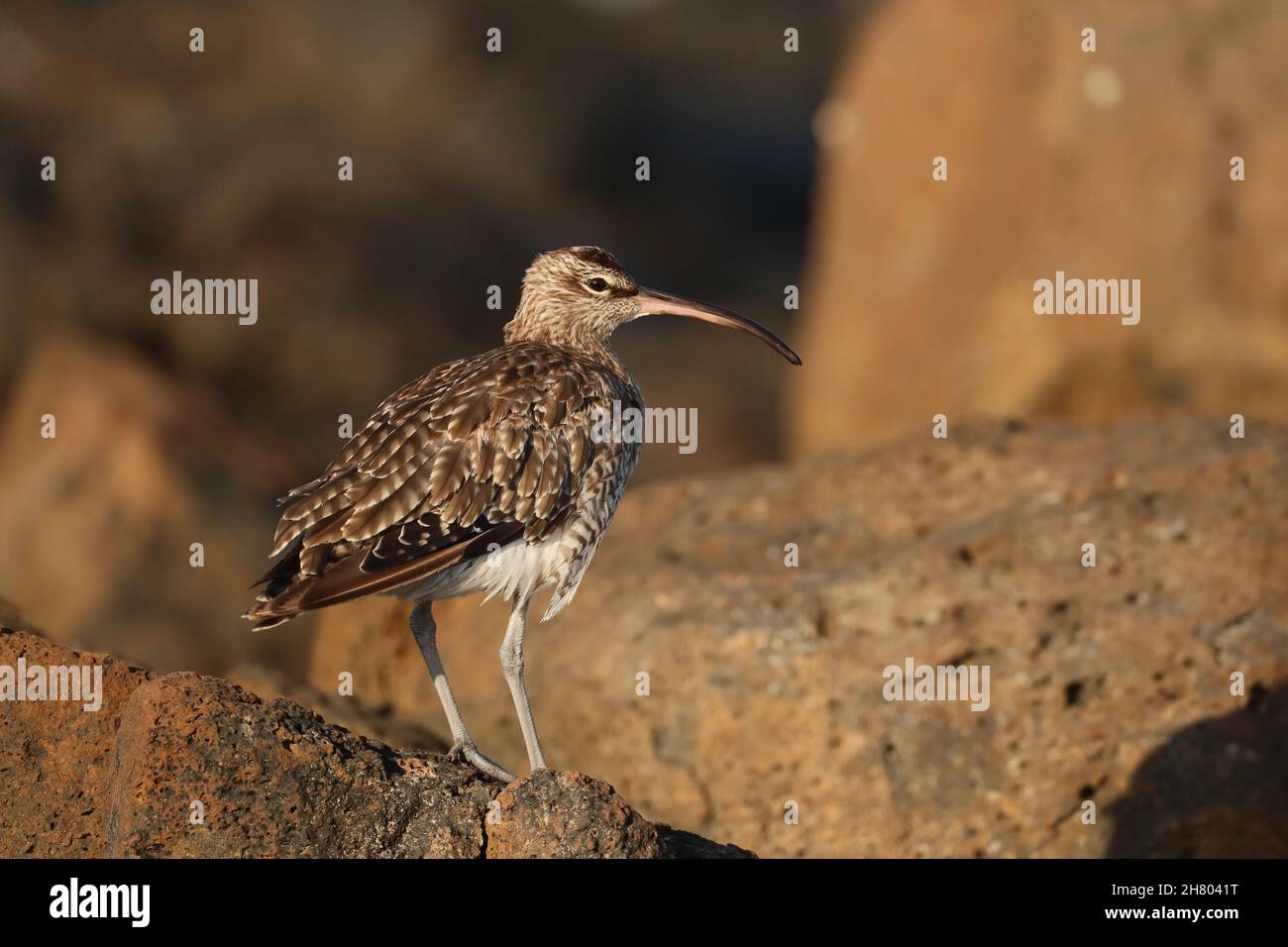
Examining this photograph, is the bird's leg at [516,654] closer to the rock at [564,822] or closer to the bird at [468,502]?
the bird at [468,502]

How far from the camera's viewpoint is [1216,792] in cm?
1177

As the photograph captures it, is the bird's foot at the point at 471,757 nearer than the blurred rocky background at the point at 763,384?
Yes

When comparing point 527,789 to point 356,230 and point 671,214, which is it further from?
point 671,214

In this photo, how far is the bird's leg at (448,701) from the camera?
394 inches

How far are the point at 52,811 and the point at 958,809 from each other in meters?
5.90

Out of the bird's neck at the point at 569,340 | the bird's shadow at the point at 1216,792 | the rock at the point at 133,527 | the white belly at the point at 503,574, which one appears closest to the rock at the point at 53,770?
the white belly at the point at 503,574

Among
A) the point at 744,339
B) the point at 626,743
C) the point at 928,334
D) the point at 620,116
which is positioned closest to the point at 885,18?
the point at 928,334

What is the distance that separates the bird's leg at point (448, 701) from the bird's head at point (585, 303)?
8.24 ft

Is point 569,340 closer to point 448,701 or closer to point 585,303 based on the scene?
point 585,303

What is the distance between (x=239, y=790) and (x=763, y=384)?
25.5 m

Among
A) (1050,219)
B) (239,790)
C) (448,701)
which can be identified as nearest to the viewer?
(239,790)

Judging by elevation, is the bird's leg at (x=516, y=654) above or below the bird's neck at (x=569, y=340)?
below
